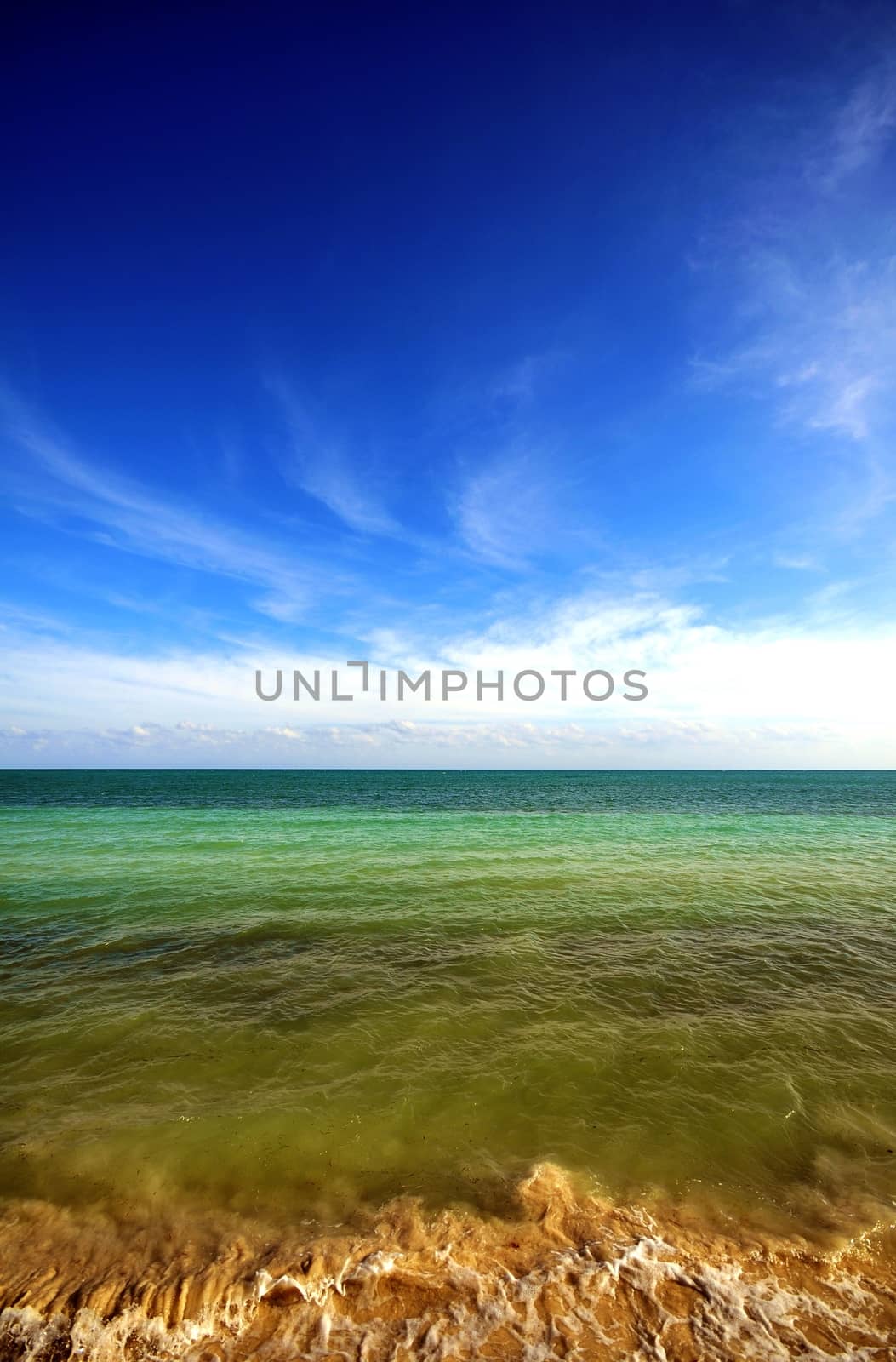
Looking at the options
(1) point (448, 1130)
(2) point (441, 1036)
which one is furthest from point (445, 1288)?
(2) point (441, 1036)

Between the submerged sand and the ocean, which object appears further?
the ocean

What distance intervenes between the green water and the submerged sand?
0.39 metres

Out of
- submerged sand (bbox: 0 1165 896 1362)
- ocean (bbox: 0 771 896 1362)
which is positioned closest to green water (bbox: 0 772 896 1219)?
ocean (bbox: 0 771 896 1362)

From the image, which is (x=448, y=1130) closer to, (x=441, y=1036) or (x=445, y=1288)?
(x=445, y=1288)

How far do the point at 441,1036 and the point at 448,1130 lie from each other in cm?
194

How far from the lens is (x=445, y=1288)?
3807 mm

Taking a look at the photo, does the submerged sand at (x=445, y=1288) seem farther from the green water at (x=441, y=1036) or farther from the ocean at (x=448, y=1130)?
the green water at (x=441, y=1036)

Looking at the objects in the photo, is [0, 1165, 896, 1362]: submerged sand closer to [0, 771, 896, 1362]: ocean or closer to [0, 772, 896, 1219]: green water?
[0, 771, 896, 1362]: ocean

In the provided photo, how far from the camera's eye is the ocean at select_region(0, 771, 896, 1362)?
364cm

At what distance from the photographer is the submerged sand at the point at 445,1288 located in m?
3.42

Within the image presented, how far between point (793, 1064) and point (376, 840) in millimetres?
20922

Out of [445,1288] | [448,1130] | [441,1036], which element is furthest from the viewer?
[441,1036]

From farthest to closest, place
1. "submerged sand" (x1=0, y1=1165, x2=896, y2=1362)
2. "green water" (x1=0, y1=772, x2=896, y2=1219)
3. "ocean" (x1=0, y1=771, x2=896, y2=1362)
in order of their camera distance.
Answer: "green water" (x1=0, y1=772, x2=896, y2=1219) → "ocean" (x1=0, y1=771, x2=896, y2=1362) → "submerged sand" (x1=0, y1=1165, x2=896, y2=1362)

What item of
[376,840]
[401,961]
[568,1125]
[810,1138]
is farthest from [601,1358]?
[376,840]
